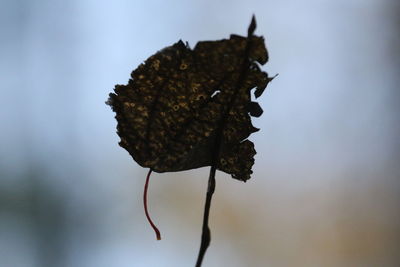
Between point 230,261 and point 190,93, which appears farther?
point 230,261

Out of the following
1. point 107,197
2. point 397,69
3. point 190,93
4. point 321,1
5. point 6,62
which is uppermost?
point 321,1

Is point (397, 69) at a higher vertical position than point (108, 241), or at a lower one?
higher

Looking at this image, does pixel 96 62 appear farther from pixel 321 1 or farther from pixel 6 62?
pixel 321 1

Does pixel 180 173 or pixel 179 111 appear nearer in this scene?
pixel 179 111

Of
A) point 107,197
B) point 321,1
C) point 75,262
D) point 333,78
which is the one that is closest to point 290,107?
point 333,78

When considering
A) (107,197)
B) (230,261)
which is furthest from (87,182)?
(230,261)
